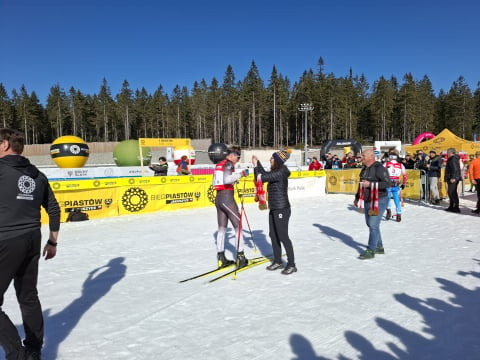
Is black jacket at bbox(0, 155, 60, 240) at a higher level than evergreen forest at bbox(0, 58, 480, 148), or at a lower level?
lower

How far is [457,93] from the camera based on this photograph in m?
74.3

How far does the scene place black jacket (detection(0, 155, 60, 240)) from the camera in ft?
8.15

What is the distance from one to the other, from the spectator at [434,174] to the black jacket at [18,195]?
41.7ft

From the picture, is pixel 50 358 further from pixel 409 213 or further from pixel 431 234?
pixel 409 213

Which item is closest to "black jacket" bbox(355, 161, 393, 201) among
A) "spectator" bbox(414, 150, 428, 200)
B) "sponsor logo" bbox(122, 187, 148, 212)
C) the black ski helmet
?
"sponsor logo" bbox(122, 187, 148, 212)

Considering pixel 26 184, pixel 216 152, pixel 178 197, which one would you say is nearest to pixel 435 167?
pixel 178 197

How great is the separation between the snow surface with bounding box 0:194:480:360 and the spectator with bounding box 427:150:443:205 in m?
4.88

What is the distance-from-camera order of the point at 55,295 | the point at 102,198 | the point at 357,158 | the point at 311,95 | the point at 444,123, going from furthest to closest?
the point at 444,123, the point at 311,95, the point at 357,158, the point at 102,198, the point at 55,295

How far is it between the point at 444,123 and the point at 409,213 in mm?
81361

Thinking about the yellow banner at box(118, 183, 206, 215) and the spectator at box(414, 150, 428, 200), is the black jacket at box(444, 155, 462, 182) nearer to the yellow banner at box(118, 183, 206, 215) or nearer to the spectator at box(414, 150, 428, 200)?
the spectator at box(414, 150, 428, 200)

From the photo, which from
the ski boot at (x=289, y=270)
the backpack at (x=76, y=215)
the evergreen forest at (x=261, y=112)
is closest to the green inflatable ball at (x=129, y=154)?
the backpack at (x=76, y=215)

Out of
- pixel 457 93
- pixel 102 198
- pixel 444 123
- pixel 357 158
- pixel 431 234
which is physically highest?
pixel 457 93

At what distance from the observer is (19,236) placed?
99.3 inches

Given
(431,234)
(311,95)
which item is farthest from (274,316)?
(311,95)
